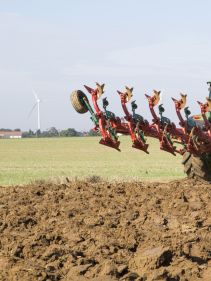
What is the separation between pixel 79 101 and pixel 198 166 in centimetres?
248

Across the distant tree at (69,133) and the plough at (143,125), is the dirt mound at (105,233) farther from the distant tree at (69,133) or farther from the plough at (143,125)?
the distant tree at (69,133)

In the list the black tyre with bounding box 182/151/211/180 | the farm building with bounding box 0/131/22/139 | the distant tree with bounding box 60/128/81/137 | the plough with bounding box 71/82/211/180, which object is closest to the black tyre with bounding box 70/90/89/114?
the plough with bounding box 71/82/211/180

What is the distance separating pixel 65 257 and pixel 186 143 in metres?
4.43

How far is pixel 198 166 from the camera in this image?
1111 cm

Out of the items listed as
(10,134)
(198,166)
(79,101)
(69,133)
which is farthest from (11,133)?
(79,101)

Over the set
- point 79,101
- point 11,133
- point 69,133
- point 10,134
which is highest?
point 11,133

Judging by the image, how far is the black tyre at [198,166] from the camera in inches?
436

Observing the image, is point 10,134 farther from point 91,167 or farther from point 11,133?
point 91,167

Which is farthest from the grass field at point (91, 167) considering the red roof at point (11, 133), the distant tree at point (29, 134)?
the red roof at point (11, 133)

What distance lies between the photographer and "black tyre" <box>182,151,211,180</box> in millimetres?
11070

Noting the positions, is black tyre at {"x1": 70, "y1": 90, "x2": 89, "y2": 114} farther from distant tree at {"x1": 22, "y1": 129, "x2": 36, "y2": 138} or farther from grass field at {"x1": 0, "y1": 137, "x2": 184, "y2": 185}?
distant tree at {"x1": 22, "y1": 129, "x2": 36, "y2": 138}

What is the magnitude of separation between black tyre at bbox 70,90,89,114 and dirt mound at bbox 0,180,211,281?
1101 millimetres

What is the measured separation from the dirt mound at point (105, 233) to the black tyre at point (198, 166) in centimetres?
117

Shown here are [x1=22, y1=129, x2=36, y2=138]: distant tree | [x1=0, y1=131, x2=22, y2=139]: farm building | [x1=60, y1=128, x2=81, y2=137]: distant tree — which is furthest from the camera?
[x1=0, y1=131, x2=22, y2=139]: farm building
